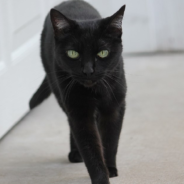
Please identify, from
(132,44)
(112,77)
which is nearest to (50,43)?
(112,77)

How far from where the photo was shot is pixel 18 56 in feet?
8.51

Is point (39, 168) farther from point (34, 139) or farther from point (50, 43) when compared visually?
point (50, 43)

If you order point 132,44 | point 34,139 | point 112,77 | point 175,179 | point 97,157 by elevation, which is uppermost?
point 112,77

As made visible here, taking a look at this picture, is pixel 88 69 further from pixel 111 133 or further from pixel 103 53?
pixel 111 133

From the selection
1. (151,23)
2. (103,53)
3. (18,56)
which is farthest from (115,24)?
(151,23)

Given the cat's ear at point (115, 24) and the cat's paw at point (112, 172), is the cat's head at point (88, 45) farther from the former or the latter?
the cat's paw at point (112, 172)

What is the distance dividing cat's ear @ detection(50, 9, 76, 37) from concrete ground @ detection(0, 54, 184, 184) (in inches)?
22.7

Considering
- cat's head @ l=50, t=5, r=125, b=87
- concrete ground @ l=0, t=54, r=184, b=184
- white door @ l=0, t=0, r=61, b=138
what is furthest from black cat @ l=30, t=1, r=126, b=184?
white door @ l=0, t=0, r=61, b=138

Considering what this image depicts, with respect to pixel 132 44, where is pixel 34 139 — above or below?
above

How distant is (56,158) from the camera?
6.60ft

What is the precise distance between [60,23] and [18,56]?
3.37 feet

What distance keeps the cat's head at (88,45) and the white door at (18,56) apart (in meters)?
0.79

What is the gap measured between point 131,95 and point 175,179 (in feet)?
4.33

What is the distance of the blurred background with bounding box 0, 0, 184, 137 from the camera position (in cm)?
240
